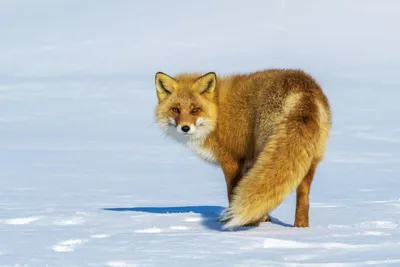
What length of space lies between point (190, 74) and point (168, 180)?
5.07 metres

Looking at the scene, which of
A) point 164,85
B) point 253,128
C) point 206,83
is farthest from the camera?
point 164,85

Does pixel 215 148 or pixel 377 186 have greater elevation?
pixel 215 148

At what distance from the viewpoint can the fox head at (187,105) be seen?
7312 mm

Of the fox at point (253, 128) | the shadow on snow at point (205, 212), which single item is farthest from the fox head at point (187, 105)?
→ the shadow on snow at point (205, 212)

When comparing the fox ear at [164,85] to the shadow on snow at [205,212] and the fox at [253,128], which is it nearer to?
the fox at [253,128]

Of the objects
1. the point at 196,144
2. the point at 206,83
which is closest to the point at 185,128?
the point at 196,144

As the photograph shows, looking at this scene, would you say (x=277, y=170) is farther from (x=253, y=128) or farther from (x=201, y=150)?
(x=201, y=150)

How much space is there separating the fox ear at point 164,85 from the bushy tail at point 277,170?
1.66 m

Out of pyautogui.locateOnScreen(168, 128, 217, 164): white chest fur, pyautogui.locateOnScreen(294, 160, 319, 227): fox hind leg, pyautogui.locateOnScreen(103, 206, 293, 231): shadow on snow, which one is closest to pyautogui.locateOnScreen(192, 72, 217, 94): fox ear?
pyautogui.locateOnScreen(168, 128, 217, 164): white chest fur

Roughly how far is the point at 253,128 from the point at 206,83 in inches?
34.7

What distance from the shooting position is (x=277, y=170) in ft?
20.3

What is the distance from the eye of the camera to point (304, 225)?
22.2ft

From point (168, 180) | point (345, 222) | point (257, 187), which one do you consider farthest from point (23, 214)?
point (168, 180)

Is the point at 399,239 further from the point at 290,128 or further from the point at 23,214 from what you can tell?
the point at 23,214
